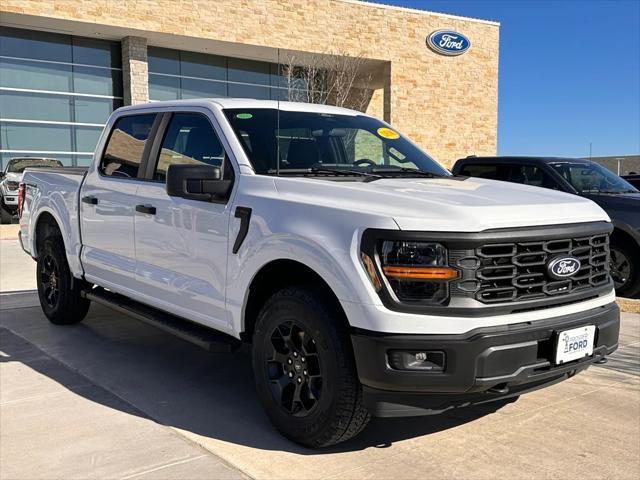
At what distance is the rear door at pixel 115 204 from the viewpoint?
4886 mm

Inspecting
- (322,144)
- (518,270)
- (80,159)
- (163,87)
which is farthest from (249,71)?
(518,270)

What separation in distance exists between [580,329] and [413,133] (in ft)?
85.2

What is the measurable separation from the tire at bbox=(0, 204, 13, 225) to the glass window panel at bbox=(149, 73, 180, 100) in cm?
820

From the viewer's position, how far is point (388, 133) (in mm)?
4965

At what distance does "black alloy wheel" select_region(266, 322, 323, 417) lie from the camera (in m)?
3.41

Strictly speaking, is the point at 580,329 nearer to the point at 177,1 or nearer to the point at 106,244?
the point at 106,244

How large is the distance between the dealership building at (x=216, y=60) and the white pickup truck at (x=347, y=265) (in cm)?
1709

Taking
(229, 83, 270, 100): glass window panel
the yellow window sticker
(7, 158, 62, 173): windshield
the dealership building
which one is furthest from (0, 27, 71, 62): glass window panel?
the yellow window sticker

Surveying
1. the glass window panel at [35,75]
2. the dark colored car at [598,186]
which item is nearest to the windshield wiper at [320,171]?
the dark colored car at [598,186]

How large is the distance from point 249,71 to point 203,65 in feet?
6.90

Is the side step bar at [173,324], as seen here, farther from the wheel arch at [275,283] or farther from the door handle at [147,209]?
the door handle at [147,209]

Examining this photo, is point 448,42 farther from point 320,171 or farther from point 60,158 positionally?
point 320,171

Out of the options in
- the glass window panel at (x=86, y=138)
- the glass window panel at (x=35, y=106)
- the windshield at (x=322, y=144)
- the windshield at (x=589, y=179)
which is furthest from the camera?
the glass window panel at (x=86, y=138)

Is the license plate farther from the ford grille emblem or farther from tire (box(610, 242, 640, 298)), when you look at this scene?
tire (box(610, 242, 640, 298))
